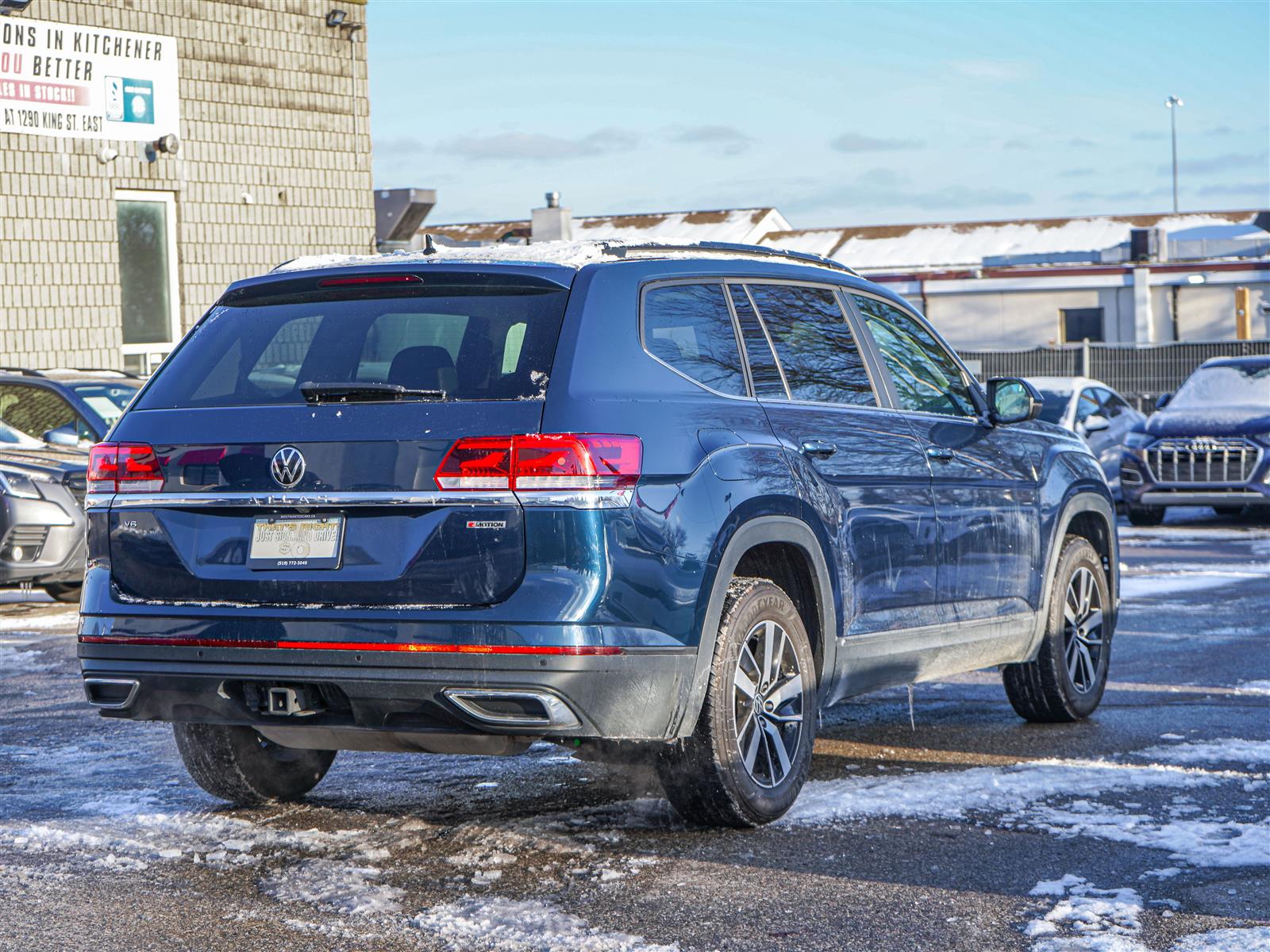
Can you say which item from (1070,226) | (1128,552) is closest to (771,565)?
(1128,552)

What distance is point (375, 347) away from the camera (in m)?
5.39

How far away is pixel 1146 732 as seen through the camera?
7410mm

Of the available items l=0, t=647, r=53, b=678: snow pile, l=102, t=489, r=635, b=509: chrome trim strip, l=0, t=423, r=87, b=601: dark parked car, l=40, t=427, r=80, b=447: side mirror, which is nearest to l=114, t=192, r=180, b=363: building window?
l=40, t=427, r=80, b=447: side mirror

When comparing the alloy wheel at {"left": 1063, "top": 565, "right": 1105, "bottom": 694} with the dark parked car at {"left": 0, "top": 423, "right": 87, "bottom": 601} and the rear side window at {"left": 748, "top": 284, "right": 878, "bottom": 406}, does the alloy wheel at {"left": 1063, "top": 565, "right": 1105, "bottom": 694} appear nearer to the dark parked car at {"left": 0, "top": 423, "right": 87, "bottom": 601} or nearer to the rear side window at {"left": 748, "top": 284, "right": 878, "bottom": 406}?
the rear side window at {"left": 748, "top": 284, "right": 878, "bottom": 406}

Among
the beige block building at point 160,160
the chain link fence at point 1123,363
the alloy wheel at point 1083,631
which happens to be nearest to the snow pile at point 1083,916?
the alloy wheel at point 1083,631

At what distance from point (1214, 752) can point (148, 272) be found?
15.9 m

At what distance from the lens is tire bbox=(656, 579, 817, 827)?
5402 millimetres

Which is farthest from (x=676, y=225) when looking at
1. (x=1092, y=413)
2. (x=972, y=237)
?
(x=1092, y=413)

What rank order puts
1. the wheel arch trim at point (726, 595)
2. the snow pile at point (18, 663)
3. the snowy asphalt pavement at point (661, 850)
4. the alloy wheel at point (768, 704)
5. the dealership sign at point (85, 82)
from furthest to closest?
the dealership sign at point (85, 82) < the snow pile at point (18, 663) < the alloy wheel at point (768, 704) < the wheel arch trim at point (726, 595) < the snowy asphalt pavement at point (661, 850)

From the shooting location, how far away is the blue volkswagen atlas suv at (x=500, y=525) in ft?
16.3

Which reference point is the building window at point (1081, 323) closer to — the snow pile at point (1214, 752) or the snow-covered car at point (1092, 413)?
the snow-covered car at point (1092, 413)

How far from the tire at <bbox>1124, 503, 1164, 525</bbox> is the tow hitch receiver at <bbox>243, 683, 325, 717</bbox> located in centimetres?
1457

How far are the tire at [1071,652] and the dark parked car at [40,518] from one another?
6.59 metres

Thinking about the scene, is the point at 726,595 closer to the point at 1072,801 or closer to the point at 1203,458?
the point at 1072,801
